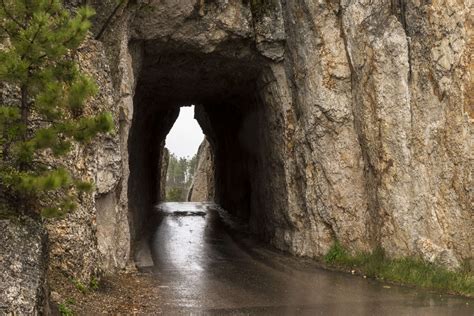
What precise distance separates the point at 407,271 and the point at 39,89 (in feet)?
41.1

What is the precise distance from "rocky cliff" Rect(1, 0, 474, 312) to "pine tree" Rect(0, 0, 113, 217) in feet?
10.7

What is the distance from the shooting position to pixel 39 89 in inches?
403

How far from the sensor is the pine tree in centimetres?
947

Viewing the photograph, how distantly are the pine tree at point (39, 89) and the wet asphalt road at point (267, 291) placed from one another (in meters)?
4.82

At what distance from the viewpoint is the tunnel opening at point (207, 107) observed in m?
22.4

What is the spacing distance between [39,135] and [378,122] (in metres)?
12.4

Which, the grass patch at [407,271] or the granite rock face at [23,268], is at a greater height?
the granite rock face at [23,268]

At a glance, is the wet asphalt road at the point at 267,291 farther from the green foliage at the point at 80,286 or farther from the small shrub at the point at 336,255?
the green foliage at the point at 80,286

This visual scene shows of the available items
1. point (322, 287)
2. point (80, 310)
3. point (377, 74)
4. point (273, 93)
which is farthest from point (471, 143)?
point (80, 310)

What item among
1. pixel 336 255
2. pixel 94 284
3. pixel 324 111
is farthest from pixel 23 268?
pixel 324 111

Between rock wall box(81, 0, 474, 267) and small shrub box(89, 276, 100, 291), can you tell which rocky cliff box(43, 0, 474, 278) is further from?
small shrub box(89, 276, 100, 291)

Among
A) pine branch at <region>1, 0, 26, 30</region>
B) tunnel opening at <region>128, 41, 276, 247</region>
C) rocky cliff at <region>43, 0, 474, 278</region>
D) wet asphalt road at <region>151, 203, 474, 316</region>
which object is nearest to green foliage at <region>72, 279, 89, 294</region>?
rocky cliff at <region>43, 0, 474, 278</region>

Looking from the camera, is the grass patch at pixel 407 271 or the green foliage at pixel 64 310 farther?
the grass patch at pixel 407 271

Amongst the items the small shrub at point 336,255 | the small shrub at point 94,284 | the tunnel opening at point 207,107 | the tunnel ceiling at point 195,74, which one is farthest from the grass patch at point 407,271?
the tunnel ceiling at point 195,74
